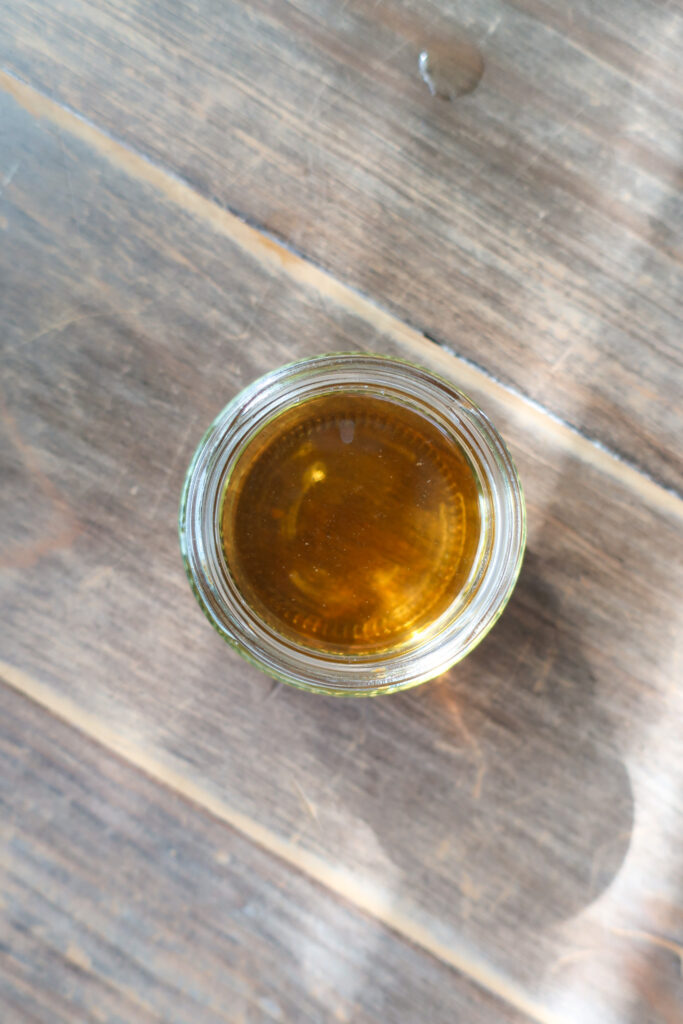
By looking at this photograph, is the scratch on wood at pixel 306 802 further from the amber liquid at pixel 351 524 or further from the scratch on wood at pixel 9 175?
the scratch on wood at pixel 9 175

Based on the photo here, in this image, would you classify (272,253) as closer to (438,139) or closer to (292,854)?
(438,139)

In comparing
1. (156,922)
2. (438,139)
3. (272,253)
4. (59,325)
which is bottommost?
(156,922)

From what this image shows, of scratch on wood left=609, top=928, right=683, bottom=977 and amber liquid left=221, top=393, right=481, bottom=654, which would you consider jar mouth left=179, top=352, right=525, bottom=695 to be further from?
scratch on wood left=609, top=928, right=683, bottom=977

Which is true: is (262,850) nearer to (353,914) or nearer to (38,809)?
(353,914)

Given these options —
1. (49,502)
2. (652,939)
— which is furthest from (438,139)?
(652,939)

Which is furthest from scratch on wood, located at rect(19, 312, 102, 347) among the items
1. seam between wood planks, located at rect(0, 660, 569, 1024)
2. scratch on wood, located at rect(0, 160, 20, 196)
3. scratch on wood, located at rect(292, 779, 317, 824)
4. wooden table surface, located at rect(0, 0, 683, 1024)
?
scratch on wood, located at rect(292, 779, 317, 824)

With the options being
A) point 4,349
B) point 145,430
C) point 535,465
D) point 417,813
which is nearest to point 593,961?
point 417,813
